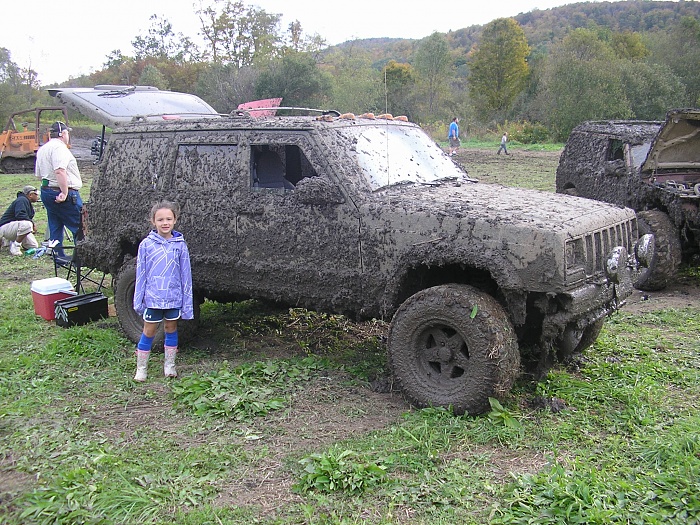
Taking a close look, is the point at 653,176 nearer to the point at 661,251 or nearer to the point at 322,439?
the point at 661,251

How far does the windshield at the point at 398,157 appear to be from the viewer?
17.1 feet

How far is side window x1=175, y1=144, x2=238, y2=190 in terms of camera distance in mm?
5523

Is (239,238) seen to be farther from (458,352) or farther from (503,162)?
(503,162)

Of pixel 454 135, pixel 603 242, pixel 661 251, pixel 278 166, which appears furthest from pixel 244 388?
pixel 454 135

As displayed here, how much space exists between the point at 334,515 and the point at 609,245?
2731mm

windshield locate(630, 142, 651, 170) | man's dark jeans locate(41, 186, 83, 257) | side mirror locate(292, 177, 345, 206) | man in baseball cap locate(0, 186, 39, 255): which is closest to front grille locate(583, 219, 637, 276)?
side mirror locate(292, 177, 345, 206)

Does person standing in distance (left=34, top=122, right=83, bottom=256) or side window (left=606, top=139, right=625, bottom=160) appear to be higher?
side window (left=606, top=139, right=625, bottom=160)

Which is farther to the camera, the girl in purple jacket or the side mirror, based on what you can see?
the girl in purple jacket

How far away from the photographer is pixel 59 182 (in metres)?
8.36

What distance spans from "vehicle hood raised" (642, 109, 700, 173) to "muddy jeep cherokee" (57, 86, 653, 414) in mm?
3859

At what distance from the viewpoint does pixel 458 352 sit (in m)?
4.50

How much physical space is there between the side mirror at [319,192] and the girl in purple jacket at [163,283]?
3.57 feet

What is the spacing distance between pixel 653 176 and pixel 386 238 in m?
5.37

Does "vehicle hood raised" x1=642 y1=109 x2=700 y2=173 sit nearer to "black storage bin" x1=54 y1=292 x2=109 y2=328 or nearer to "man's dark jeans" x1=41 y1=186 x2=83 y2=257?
"black storage bin" x1=54 y1=292 x2=109 y2=328
